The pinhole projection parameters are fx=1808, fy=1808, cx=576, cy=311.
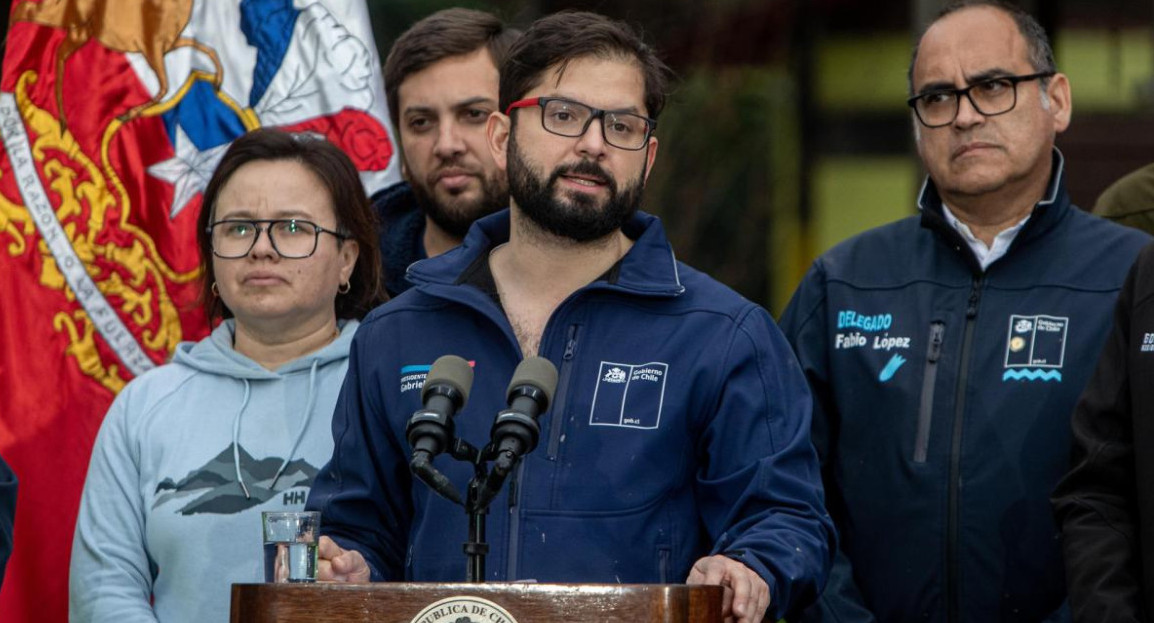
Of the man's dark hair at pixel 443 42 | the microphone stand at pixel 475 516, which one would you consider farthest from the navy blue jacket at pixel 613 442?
the man's dark hair at pixel 443 42

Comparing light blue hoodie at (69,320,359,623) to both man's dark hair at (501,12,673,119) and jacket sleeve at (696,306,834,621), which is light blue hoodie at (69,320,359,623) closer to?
man's dark hair at (501,12,673,119)

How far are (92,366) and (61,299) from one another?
20cm

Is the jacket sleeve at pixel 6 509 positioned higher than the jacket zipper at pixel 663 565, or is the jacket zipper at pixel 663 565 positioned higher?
the jacket sleeve at pixel 6 509

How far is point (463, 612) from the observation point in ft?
9.37

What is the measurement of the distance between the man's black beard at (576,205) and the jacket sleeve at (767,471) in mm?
349

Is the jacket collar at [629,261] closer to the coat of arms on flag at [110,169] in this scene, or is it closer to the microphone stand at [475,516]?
the microphone stand at [475,516]

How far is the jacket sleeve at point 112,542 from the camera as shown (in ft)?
13.2

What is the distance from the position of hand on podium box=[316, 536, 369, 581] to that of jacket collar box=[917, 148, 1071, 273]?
5.79 feet

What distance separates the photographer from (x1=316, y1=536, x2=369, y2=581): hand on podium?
10.9 ft

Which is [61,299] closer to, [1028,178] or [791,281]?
[1028,178]

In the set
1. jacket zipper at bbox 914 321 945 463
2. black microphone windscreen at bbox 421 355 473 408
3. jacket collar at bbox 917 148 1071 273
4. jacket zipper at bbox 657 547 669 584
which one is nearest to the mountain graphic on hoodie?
jacket zipper at bbox 657 547 669 584

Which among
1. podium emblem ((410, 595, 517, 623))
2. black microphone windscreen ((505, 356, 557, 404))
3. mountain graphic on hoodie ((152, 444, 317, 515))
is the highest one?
black microphone windscreen ((505, 356, 557, 404))

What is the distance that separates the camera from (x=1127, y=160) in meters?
7.23

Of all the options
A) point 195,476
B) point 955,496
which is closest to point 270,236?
point 195,476
